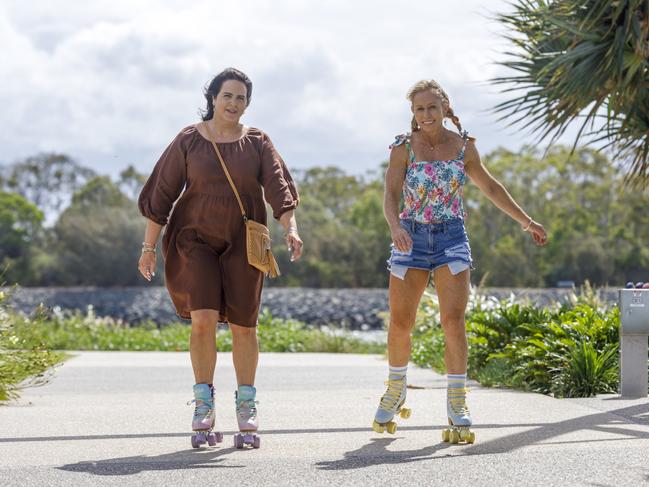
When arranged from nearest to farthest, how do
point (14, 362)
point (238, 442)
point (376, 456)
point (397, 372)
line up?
point (376, 456), point (238, 442), point (397, 372), point (14, 362)

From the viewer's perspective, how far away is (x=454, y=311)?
535 centimetres

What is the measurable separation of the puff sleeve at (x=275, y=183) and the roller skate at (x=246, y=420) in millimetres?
882

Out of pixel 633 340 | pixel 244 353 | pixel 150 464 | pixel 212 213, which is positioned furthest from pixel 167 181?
pixel 633 340

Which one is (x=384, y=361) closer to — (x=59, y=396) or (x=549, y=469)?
(x=59, y=396)

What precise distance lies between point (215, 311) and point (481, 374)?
3983mm

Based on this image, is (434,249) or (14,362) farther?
(14,362)

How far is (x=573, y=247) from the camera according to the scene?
1919 inches

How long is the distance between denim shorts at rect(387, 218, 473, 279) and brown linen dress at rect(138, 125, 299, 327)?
0.60 metres

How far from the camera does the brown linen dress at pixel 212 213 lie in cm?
535

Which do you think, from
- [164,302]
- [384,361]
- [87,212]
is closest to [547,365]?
[384,361]

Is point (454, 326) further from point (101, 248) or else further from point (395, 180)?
point (101, 248)

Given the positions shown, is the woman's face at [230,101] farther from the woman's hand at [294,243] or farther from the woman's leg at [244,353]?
the woman's leg at [244,353]

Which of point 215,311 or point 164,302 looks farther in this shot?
point 164,302

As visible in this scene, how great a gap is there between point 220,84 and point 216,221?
0.69 m
